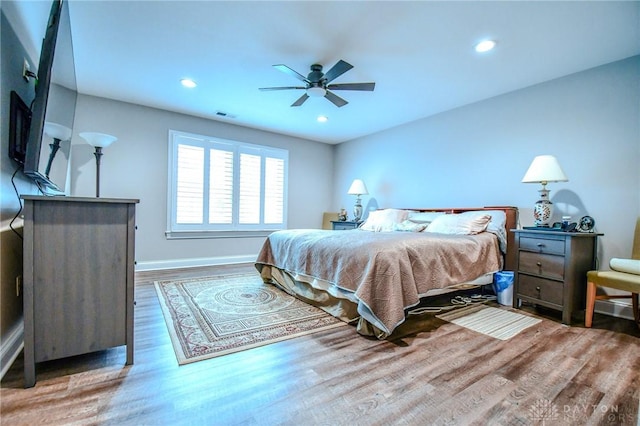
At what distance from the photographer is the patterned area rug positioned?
1997 mm

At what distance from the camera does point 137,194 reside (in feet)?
14.2

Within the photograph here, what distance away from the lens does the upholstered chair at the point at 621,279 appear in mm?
2159

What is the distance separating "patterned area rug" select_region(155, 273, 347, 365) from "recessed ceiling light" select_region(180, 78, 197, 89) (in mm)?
2491

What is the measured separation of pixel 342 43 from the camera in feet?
8.54

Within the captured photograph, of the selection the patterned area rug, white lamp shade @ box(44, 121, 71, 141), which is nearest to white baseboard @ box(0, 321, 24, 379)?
the patterned area rug

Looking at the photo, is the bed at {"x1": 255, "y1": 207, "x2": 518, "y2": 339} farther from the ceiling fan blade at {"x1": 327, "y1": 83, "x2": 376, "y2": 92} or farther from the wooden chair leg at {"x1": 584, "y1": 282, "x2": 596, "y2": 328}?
the ceiling fan blade at {"x1": 327, "y1": 83, "x2": 376, "y2": 92}

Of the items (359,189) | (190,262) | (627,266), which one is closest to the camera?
(627,266)

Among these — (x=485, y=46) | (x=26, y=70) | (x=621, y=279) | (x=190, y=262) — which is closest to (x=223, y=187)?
(x=190, y=262)

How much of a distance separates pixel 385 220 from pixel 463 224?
3.77ft

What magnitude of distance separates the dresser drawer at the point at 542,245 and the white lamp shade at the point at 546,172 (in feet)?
1.92

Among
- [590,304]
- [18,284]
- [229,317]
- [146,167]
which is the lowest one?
[229,317]

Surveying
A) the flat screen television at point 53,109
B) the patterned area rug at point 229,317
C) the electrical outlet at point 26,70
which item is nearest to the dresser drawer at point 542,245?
the patterned area rug at point 229,317

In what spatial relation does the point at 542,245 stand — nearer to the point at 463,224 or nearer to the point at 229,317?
the point at 463,224

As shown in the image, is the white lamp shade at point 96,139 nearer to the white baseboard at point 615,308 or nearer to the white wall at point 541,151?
the white wall at point 541,151
